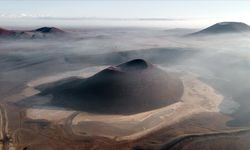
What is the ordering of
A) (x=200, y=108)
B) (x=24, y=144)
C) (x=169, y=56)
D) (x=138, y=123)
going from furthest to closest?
(x=169, y=56), (x=200, y=108), (x=138, y=123), (x=24, y=144)

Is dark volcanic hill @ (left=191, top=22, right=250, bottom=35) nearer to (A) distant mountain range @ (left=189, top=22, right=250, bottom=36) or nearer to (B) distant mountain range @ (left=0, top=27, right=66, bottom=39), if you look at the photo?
(A) distant mountain range @ (left=189, top=22, right=250, bottom=36)

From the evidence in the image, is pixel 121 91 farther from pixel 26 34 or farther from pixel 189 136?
pixel 26 34

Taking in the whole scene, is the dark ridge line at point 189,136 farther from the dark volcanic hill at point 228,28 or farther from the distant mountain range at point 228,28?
the dark volcanic hill at point 228,28

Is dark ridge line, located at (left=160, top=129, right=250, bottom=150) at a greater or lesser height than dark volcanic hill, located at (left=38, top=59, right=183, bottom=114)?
lesser

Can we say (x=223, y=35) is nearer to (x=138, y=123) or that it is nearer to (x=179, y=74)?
(x=179, y=74)

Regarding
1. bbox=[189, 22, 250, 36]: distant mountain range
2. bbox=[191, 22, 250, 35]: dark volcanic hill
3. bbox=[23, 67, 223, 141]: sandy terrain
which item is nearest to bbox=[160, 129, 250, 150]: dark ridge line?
bbox=[23, 67, 223, 141]: sandy terrain

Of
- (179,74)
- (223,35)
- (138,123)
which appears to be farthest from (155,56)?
(223,35)

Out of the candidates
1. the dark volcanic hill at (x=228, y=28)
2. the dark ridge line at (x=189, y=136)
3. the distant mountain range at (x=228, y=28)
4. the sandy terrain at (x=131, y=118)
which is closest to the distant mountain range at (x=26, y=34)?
the distant mountain range at (x=228, y=28)

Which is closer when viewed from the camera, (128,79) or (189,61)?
(128,79)
